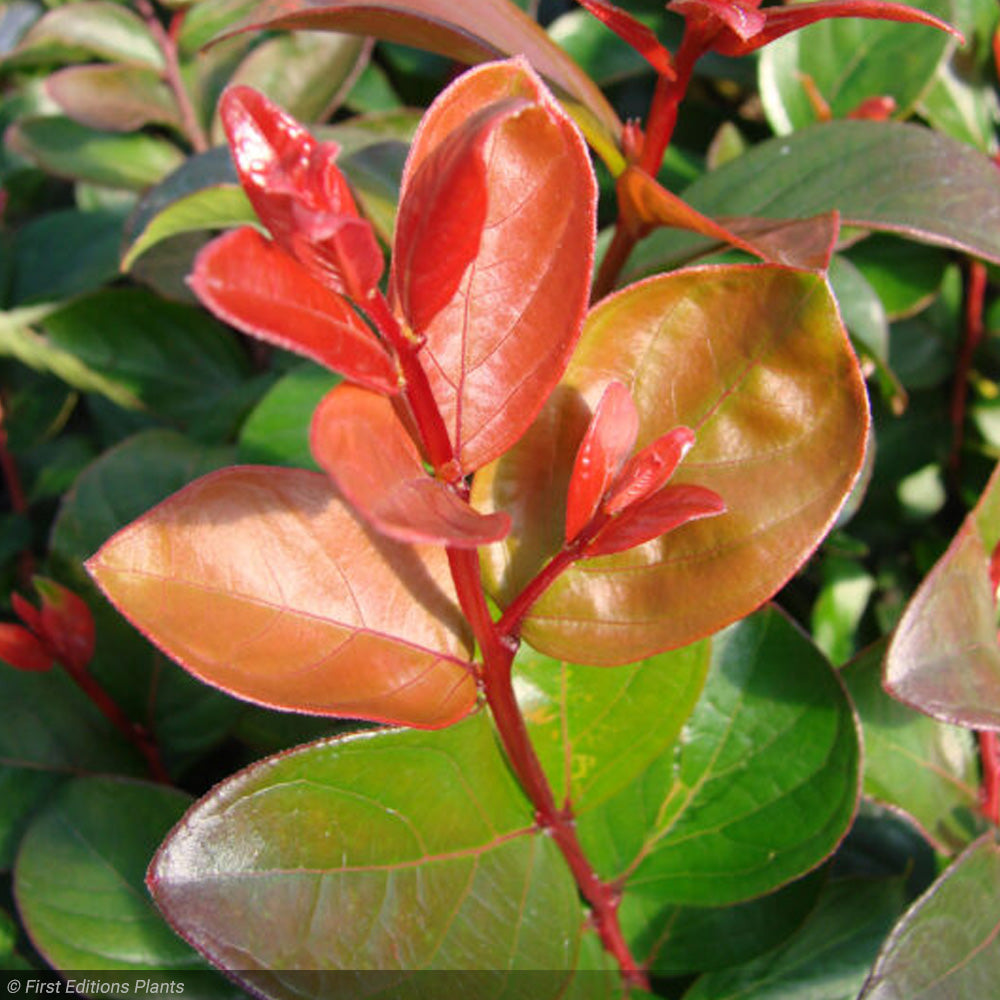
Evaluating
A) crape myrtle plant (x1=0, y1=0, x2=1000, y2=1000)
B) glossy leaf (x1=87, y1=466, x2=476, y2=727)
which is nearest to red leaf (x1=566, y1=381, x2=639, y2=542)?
crape myrtle plant (x1=0, y1=0, x2=1000, y2=1000)

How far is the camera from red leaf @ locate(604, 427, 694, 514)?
1.40ft

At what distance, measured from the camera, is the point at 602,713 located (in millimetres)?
619

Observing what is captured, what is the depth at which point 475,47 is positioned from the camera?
0.61 m

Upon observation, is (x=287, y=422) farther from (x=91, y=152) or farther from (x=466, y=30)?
(x=91, y=152)

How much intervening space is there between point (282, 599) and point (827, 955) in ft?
1.54

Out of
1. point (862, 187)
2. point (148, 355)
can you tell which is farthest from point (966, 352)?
point (148, 355)

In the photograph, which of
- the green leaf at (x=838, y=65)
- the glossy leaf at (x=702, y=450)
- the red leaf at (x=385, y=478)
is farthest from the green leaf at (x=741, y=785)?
the green leaf at (x=838, y=65)

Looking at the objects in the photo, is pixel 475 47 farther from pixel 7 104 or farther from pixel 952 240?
pixel 7 104

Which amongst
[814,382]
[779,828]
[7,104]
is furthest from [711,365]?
[7,104]

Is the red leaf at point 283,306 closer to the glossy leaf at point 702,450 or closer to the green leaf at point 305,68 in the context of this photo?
the glossy leaf at point 702,450

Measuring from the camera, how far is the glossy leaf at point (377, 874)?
480 millimetres

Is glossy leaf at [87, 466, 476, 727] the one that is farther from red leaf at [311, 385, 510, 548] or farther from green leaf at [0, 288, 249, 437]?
green leaf at [0, 288, 249, 437]

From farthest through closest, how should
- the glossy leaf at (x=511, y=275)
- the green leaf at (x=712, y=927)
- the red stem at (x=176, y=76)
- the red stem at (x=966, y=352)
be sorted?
the red stem at (x=176, y=76) < the red stem at (x=966, y=352) < the green leaf at (x=712, y=927) < the glossy leaf at (x=511, y=275)

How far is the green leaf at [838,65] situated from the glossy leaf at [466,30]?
35cm
